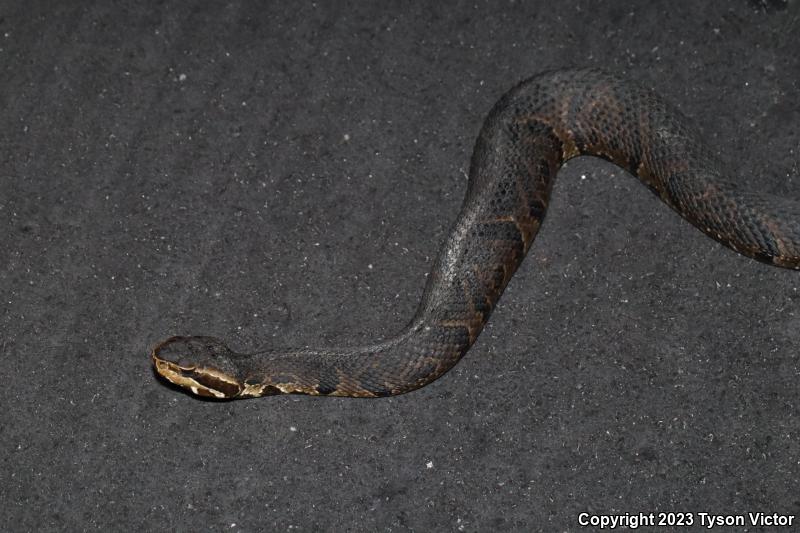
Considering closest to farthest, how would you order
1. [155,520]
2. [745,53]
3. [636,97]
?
[155,520] → [636,97] → [745,53]

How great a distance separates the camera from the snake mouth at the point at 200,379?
14.6ft

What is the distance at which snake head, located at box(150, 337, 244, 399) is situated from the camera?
4465 mm

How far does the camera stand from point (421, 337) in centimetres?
449

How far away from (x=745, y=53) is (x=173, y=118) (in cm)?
335

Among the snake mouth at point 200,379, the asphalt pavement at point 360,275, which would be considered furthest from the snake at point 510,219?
the asphalt pavement at point 360,275

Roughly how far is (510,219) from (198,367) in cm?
175

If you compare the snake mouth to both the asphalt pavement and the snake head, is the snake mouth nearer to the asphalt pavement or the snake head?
the snake head

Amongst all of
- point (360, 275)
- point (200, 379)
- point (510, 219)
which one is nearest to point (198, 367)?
point (200, 379)

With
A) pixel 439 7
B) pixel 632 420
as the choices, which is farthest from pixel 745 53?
pixel 632 420

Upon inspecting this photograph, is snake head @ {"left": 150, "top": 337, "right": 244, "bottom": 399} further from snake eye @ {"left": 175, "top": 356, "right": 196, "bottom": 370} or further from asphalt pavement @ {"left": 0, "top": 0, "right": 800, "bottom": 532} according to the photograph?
asphalt pavement @ {"left": 0, "top": 0, "right": 800, "bottom": 532}

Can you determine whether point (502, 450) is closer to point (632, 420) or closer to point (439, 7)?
point (632, 420)

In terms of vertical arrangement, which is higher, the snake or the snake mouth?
the snake

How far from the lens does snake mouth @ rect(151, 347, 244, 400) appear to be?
176 inches

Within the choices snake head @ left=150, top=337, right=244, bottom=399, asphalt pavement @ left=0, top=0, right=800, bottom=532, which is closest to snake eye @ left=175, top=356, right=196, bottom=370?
snake head @ left=150, top=337, right=244, bottom=399
